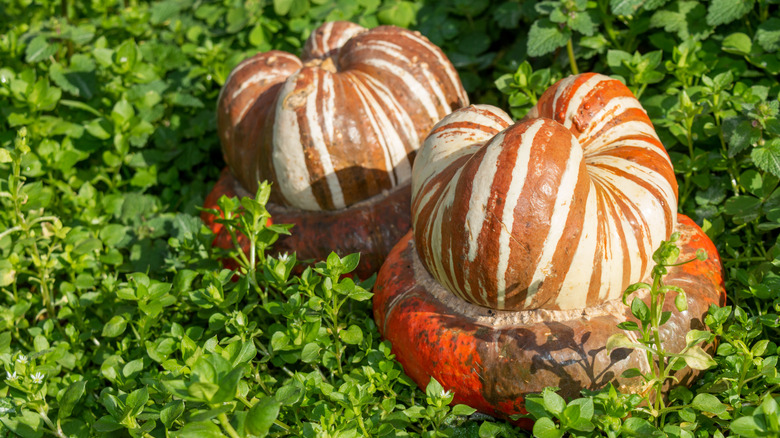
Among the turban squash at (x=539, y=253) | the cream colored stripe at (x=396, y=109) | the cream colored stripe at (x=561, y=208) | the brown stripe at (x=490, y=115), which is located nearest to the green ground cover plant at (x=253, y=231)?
the turban squash at (x=539, y=253)

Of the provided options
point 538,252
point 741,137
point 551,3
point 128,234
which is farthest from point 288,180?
point 741,137

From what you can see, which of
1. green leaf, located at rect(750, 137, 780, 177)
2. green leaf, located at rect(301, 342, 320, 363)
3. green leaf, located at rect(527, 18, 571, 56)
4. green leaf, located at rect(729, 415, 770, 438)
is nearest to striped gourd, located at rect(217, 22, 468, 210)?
green leaf, located at rect(527, 18, 571, 56)

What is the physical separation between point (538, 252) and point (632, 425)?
49 centimetres

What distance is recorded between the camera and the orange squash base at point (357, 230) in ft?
9.13

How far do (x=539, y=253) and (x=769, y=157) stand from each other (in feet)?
3.51

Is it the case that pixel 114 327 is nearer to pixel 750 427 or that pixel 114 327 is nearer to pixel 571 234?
pixel 571 234

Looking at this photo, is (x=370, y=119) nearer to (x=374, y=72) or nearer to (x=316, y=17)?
(x=374, y=72)

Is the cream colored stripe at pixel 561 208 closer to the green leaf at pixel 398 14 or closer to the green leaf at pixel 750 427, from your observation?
the green leaf at pixel 750 427

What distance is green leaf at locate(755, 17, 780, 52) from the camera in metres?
2.89

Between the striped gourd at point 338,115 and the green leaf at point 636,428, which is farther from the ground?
the striped gourd at point 338,115

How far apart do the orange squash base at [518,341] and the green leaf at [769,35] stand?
1.05 meters

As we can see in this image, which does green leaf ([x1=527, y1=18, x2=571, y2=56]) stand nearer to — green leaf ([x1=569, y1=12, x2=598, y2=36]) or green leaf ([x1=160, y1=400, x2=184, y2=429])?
green leaf ([x1=569, y1=12, x2=598, y2=36])

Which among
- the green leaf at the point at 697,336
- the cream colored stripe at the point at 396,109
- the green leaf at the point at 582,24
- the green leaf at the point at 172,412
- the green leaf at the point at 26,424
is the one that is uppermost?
the green leaf at the point at 582,24

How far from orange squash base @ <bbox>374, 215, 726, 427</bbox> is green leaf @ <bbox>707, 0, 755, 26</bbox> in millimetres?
1093
